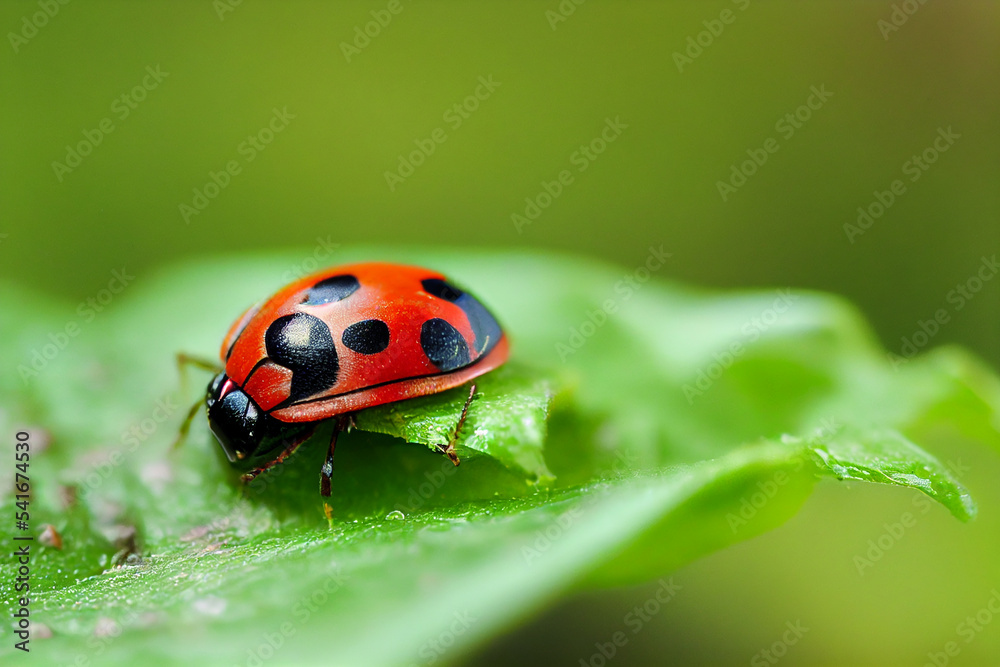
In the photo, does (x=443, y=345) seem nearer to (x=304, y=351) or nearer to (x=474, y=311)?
(x=474, y=311)

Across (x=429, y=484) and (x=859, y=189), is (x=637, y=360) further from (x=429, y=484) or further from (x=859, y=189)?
(x=859, y=189)

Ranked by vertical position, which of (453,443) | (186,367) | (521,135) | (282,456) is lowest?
(186,367)

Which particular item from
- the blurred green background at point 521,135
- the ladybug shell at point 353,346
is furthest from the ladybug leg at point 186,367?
the blurred green background at point 521,135

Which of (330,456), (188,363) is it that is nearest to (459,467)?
(330,456)

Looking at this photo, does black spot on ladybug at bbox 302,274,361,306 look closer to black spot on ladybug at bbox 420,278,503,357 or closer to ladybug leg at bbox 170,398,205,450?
black spot on ladybug at bbox 420,278,503,357

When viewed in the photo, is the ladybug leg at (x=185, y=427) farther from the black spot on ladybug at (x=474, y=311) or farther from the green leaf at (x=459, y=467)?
the black spot on ladybug at (x=474, y=311)

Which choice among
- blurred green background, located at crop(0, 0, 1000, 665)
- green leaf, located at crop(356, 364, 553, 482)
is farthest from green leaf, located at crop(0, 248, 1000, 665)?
blurred green background, located at crop(0, 0, 1000, 665)
